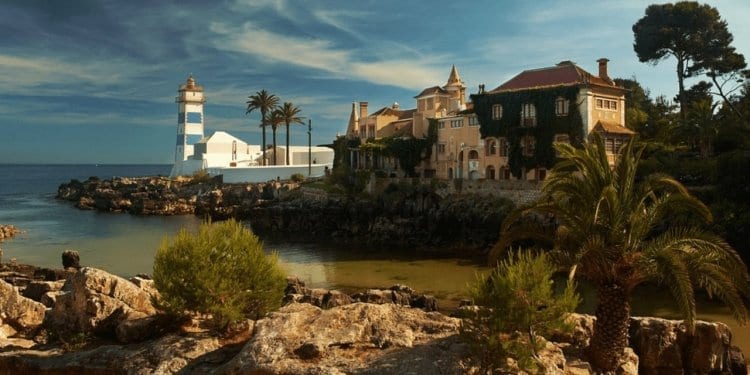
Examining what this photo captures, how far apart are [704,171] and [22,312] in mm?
40811

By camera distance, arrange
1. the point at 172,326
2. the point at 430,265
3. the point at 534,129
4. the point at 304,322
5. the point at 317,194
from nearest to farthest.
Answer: the point at 304,322 → the point at 172,326 → the point at 430,265 → the point at 534,129 → the point at 317,194

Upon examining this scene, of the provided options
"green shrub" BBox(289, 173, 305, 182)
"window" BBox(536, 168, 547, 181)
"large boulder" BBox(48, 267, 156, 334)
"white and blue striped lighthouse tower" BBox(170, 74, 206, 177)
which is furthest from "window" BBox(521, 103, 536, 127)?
"white and blue striped lighthouse tower" BBox(170, 74, 206, 177)

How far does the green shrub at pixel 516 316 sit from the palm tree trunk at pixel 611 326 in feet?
4.98

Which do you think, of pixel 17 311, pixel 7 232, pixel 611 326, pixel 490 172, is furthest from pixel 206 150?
pixel 611 326

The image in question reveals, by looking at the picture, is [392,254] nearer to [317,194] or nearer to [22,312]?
[317,194]

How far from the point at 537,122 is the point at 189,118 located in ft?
226

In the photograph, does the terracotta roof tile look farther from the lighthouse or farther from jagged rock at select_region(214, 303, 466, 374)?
the lighthouse

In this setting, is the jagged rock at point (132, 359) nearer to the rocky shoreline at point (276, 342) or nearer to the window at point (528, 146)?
the rocky shoreline at point (276, 342)

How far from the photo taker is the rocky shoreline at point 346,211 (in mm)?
44969

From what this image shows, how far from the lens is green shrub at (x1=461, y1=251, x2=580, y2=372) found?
10.4 m

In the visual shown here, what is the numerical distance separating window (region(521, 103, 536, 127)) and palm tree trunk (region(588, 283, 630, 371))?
38.7 metres

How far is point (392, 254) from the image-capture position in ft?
136

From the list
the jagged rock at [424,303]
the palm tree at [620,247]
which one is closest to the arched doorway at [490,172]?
the jagged rock at [424,303]

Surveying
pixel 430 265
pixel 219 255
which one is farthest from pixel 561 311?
pixel 430 265
